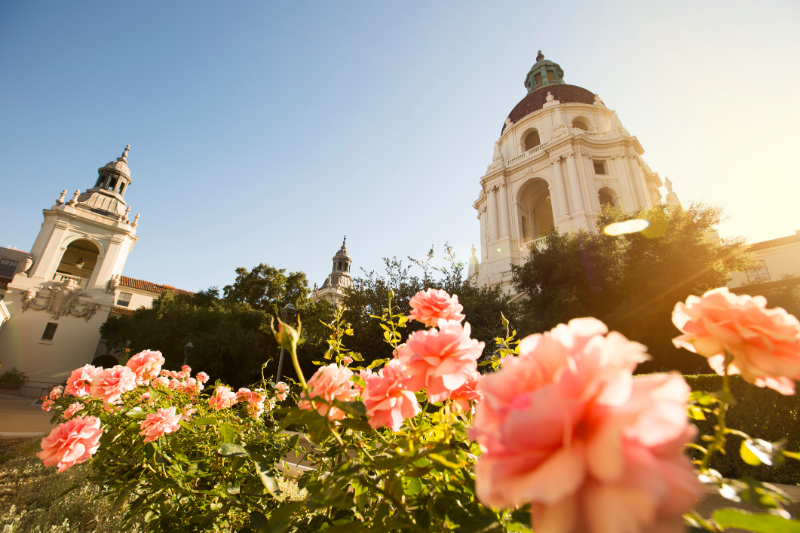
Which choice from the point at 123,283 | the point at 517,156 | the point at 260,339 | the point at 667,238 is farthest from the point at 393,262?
the point at 123,283

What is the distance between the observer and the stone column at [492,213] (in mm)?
23781

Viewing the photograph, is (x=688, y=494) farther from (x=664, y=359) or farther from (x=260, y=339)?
(x=260, y=339)

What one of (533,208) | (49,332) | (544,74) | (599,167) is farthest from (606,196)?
(49,332)

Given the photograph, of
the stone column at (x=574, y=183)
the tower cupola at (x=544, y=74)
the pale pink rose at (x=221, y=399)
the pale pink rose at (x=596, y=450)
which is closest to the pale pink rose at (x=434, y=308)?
the pale pink rose at (x=596, y=450)

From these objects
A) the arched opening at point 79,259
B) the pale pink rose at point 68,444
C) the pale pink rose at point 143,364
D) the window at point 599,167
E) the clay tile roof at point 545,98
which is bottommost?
the pale pink rose at point 68,444

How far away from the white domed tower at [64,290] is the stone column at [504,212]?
1139 inches

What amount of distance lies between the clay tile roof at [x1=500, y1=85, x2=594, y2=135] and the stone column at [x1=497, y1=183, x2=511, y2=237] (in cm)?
778

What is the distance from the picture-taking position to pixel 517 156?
25.8 metres

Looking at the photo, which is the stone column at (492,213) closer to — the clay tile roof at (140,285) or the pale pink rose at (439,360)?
the pale pink rose at (439,360)

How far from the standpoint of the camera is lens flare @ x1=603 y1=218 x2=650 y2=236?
42.5 ft

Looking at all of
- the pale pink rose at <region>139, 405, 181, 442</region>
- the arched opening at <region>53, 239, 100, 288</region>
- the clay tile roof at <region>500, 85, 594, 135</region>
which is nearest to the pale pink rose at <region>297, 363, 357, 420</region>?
the pale pink rose at <region>139, 405, 181, 442</region>

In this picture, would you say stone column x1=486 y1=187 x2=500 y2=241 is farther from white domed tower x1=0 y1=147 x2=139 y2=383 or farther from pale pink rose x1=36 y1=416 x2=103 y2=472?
white domed tower x1=0 y1=147 x2=139 y2=383

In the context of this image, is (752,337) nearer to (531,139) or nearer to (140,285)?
(531,139)

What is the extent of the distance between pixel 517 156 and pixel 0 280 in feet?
136
